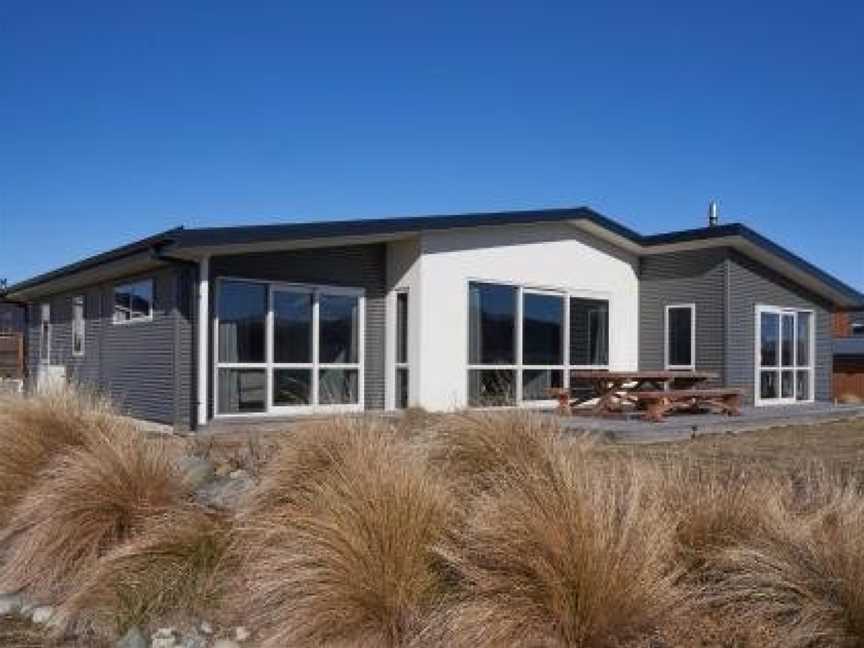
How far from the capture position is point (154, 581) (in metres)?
4.79

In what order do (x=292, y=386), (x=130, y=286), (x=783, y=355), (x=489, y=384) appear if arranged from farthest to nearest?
(x=783, y=355), (x=489, y=384), (x=130, y=286), (x=292, y=386)

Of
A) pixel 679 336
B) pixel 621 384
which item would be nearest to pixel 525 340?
pixel 621 384

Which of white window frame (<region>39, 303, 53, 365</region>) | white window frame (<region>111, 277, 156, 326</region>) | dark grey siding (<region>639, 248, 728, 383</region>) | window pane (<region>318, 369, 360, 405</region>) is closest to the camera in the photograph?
white window frame (<region>111, 277, 156, 326</region>)

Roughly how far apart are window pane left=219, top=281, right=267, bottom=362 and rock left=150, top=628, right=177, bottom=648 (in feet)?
27.5

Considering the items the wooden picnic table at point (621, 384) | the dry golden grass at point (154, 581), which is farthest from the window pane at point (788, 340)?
the dry golden grass at point (154, 581)

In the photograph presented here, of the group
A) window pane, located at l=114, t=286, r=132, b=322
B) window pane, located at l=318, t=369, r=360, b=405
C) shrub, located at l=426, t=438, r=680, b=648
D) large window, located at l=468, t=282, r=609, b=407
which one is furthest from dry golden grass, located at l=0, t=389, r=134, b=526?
large window, located at l=468, t=282, r=609, b=407

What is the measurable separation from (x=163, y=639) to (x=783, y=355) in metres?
17.3

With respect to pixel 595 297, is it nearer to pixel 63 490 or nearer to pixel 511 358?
pixel 511 358

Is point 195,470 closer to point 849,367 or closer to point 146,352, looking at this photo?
point 146,352

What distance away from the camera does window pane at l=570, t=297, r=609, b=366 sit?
55.4 feet

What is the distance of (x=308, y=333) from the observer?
543 inches

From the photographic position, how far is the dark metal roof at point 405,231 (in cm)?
1159

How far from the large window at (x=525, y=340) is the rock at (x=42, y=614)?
32.0 feet

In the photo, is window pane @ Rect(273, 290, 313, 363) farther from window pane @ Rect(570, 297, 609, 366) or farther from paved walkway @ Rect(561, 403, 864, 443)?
window pane @ Rect(570, 297, 609, 366)
